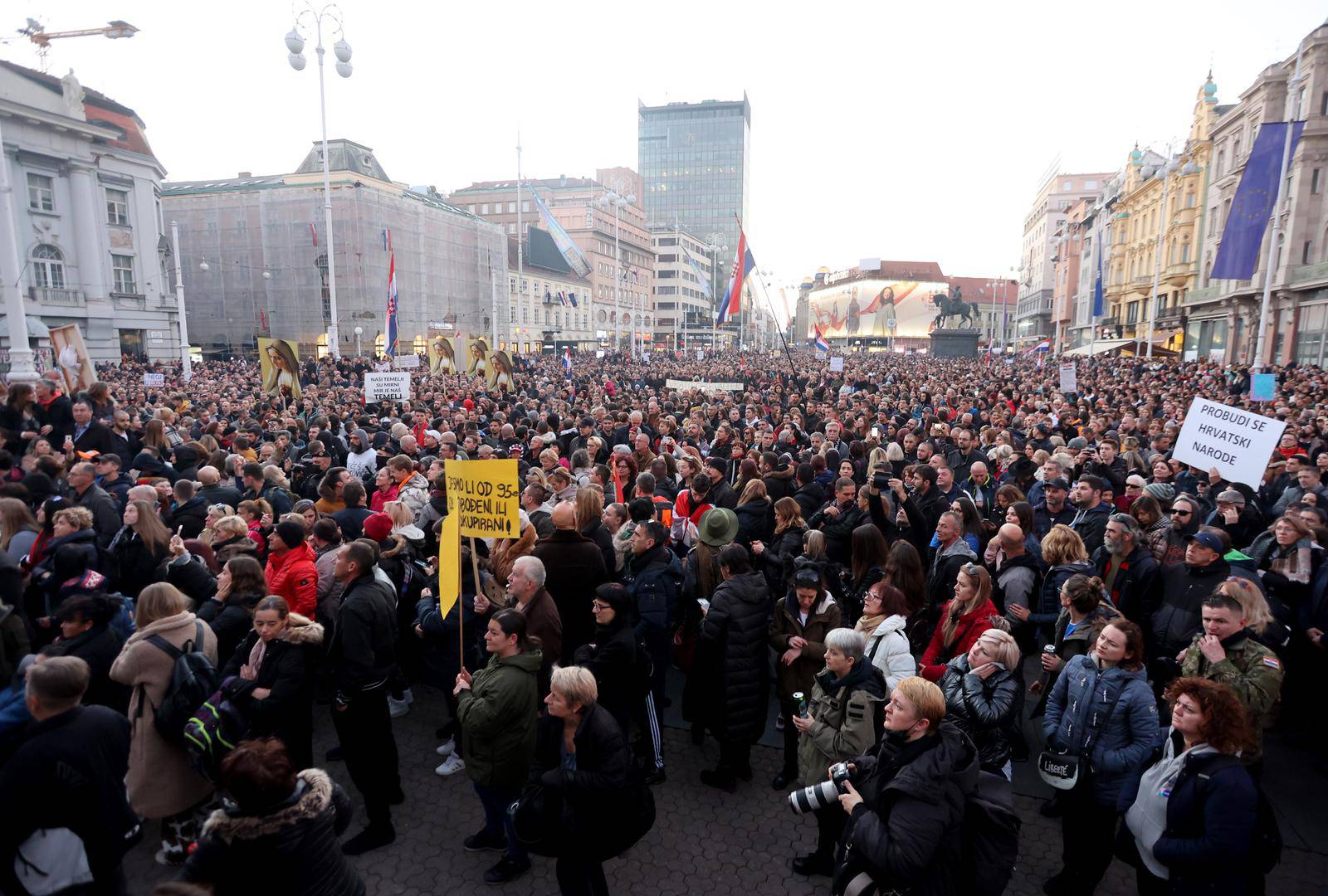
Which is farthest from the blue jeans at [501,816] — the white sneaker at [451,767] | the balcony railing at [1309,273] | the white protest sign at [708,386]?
the balcony railing at [1309,273]

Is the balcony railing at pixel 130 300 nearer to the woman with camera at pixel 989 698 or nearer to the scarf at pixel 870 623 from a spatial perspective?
the scarf at pixel 870 623

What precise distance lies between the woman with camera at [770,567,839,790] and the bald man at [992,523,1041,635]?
1.41m

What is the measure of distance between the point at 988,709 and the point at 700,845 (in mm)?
2011

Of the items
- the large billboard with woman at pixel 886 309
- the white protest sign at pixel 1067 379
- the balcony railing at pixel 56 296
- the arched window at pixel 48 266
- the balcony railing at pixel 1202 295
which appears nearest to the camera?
the white protest sign at pixel 1067 379

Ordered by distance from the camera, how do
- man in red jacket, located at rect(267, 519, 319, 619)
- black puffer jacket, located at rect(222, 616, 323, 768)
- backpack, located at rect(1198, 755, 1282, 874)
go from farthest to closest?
man in red jacket, located at rect(267, 519, 319, 619) < black puffer jacket, located at rect(222, 616, 323, 768) < backpack, located at rect(1198, 755, 1282, 874)

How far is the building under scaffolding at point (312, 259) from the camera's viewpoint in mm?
45594

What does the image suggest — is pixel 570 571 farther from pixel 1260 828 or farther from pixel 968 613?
pixel 1260 828

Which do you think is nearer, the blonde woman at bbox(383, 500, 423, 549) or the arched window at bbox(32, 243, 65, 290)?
the blonde woman at bbox(383, 500, 423, 549)

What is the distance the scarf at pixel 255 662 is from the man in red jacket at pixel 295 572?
0.83 metres

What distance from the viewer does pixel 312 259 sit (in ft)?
153

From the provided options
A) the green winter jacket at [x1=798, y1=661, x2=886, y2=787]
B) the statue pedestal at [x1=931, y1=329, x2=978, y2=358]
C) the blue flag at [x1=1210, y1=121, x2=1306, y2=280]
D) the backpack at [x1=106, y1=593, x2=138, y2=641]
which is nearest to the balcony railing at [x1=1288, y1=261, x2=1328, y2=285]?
the blue flag at [x1=1210, y1=121, x2=1306, y2=280]

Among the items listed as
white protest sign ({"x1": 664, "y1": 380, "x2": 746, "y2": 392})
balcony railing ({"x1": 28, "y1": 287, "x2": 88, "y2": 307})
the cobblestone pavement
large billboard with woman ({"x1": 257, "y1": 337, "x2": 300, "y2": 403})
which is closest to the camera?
the cobblestone pavement

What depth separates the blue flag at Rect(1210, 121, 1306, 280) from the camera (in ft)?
55.9

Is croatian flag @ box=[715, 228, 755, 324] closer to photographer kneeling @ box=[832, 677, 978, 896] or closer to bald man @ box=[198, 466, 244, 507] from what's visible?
bald man @ box=[198, 466, 244, 507]
